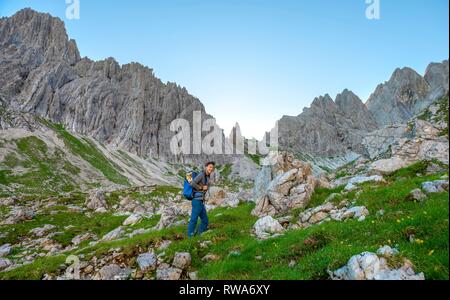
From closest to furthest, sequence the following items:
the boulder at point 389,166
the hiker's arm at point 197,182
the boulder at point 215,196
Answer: the hiker's arm at point 197,182 < the boulder at point 389,166 < the boulder at point 215,196

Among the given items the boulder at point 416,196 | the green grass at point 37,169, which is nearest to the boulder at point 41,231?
the boulder at point 416,196

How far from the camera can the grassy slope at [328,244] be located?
8.98 m

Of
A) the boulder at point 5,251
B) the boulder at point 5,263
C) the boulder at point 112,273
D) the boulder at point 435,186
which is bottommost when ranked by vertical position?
the boulder at point 5,251

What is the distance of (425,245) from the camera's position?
349 inches

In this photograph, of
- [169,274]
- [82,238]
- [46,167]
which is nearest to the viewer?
[169,274]

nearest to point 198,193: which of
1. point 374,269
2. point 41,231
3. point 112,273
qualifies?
point 112,273

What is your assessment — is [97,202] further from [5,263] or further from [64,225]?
[5,263]

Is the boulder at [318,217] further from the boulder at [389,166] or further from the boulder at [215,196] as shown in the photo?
the boulder at [215,196]

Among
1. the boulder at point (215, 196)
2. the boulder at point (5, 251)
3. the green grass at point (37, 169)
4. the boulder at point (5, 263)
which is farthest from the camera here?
the green grass at point (37, 169)

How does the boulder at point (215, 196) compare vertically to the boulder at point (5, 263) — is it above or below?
above

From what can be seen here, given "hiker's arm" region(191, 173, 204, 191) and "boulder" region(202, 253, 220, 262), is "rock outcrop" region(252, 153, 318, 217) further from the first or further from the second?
"boulder" region(202, 253, 220, 262)

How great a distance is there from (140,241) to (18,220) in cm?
3365

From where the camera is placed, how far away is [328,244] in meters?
11.7
